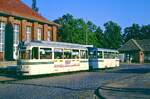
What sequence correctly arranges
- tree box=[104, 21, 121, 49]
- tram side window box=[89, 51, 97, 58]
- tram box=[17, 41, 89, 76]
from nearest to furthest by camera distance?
tram box=[17, 41, 89, 76], tram side window box=[89, 51, 97, 58], tree box=[104, 21, 121, 49]

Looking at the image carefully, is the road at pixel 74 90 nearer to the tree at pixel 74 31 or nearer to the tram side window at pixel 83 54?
the tram side window at pixel 83 54

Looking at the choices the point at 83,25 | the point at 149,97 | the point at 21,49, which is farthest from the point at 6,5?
the point at 83,25

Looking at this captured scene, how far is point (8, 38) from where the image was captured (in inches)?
1959

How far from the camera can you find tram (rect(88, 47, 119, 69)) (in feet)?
142

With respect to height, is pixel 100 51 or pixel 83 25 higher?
pixel 83 25

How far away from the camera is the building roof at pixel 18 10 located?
49.5m

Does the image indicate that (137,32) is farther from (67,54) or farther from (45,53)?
(45,53)

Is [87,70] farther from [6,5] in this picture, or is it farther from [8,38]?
[6,5]

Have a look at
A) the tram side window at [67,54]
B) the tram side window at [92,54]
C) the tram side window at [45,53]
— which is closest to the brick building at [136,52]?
the tram side window at [92,54]

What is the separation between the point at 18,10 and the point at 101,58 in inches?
599

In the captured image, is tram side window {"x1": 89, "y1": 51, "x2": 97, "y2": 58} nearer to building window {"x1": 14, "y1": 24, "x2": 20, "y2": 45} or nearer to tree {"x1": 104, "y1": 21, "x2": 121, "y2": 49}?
building window {"x1": 14, "y1": 24, "x2": 20, "y2": 45}

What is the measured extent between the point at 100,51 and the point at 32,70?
17104 mm

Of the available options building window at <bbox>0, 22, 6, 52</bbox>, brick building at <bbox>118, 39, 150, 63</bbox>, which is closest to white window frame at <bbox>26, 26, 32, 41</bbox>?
building window at <bbox>0, 22, 6, 52</bbox>

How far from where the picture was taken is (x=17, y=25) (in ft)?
171
